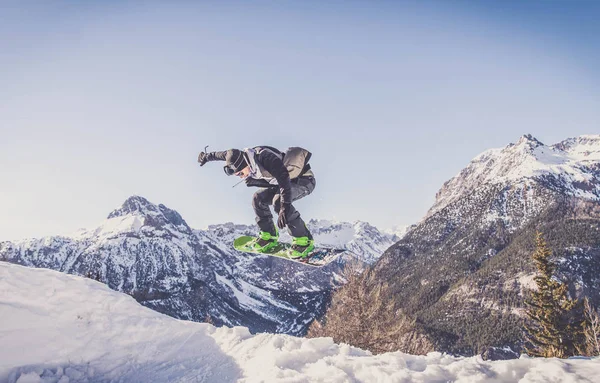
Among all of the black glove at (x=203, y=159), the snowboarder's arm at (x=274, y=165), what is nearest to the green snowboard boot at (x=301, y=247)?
the snowboarder's arm at (x=274, y=165)

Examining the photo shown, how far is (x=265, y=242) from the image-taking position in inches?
406

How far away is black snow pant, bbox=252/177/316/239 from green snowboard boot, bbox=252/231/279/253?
39 centimetres

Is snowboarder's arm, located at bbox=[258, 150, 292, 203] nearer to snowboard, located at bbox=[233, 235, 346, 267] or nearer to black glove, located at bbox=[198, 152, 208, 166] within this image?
black glove, located at bbox=[198, 152, 208, 166]

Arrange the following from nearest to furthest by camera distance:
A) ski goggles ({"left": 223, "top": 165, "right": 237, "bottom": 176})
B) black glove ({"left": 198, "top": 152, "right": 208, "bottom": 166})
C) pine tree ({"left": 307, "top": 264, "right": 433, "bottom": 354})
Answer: ski goggles ({"left": 223, "top": 165, "right": 237, "bottom": 176})
black glove ({"left": 198, "top": 152, "right": 208, "bottom": 166})
pine tree ({"left": 307, "top": 264, "right": 433, "bottom": 354})

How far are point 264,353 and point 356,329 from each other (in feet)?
73.7

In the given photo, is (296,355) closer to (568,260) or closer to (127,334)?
(127,334)

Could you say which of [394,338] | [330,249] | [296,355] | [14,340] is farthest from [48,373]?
[394,338]

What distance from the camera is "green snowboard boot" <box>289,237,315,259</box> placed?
32.1 ft

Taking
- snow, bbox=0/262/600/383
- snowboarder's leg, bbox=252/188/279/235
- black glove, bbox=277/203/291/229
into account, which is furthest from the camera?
snowboarder's leg, bbox=252/188/279/235

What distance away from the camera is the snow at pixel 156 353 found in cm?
503

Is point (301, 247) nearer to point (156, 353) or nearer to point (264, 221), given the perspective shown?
point (264, 221)

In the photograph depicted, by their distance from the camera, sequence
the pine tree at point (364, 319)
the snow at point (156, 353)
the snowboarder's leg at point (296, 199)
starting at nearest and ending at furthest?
the snow at point (156, 353)
the snowboarder's leg at point (296, 199)
the pine tree at point (364, 319)

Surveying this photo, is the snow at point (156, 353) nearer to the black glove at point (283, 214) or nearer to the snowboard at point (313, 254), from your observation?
the black glove at point (283, 214)

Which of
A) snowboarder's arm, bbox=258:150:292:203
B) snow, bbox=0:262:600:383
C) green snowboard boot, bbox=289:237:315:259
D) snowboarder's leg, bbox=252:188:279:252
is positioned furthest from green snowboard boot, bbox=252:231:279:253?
snow, bbox=0:262:600:383
